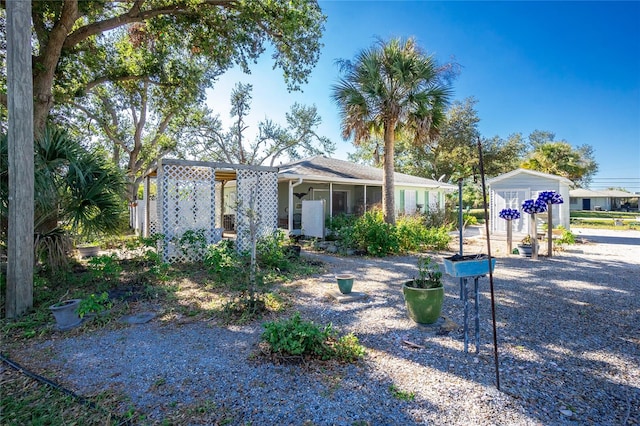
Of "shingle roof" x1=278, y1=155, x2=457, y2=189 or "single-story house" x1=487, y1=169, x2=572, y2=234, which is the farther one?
"single-story house" x1=487, y1=169, x2=572, y2=234

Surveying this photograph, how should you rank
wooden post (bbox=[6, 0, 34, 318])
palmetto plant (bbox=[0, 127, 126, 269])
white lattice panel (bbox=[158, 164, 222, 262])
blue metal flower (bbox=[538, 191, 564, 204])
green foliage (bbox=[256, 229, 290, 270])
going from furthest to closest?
blue metal flower (bbox=[538, 191, 564, 204]) → white lattice panel (bbox=[158, 164, 222, 262]) → green foliage (bbox=[256, 229, 290, 270]) → palmetto plant (bbox=[0, 127, 126, 269]) → wooden post (bbox=[6, 0, 34, 318])

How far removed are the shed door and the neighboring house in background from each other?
2992mm

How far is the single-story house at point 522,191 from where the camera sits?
14344 millimetres

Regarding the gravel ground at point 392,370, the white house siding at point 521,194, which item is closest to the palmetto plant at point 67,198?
the gravel ground at point 392,370

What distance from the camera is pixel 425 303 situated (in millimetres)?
3965

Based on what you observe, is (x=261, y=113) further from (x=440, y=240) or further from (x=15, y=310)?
(x=15, y=310)

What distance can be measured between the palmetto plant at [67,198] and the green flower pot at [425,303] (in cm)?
518

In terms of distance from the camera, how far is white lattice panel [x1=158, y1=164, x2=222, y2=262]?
784cm

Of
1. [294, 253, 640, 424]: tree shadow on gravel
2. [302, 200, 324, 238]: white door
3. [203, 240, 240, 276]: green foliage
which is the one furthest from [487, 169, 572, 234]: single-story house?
[203, 240, 240, 276]: green foliage

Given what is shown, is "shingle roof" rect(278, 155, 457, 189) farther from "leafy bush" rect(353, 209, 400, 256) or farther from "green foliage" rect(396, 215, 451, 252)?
"green foliage" rect(396, 215, 451, 252)

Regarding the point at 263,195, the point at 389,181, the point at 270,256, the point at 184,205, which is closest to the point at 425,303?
the point at 270,256

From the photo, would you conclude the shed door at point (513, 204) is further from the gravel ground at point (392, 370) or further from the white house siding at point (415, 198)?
the gravel ground at point (392, 370)

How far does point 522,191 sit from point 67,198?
16.7 metres

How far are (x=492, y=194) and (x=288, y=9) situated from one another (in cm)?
1288
